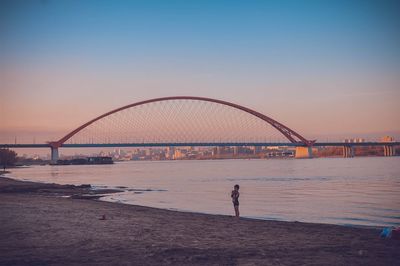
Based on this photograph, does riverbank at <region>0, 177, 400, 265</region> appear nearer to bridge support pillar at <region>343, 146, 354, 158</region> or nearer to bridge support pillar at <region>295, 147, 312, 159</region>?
bridge support pillar at <region>295, 147, 312, 159</region>

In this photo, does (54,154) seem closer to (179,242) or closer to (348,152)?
(348,152)

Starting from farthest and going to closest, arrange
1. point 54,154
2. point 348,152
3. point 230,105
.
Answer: point 348,152 → point 54,154 → point 230,105

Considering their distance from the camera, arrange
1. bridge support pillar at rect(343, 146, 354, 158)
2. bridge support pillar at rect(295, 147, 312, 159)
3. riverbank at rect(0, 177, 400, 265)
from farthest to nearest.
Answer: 1. bridge support pillar at rect(343, 146, 354, 158)
2. bridge support pillar at rect(295, 147, 312, 159)
3. riverbank at rect(0, 177, 400, 265)

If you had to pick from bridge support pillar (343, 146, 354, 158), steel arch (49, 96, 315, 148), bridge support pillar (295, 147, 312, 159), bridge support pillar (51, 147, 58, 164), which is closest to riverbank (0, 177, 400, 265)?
steel arch (49, 96, 315, 148)

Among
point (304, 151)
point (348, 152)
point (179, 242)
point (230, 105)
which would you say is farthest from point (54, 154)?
point (179, 242)

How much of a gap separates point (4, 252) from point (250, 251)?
467 centimetres

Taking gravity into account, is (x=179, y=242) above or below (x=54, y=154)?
below

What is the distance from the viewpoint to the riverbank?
8.27 metres

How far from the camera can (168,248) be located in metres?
9.29

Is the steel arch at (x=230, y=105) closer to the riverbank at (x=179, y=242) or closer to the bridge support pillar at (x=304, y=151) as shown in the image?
the bridge support pillar at (x=304, y=151)

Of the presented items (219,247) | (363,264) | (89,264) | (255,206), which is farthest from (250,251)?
(255,206)

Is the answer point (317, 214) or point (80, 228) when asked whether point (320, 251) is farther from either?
point (317, 214)

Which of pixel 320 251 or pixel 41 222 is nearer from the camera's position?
pixel 320 251

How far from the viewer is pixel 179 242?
10133mm
